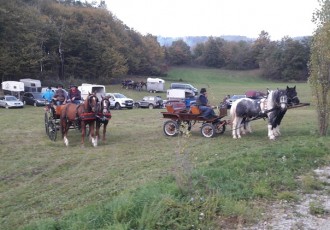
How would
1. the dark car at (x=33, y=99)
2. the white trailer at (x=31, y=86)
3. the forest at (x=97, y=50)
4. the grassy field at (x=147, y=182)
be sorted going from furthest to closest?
the forest at (x=97, y=50) → the white trailer at (x=31, y=86) → the dark car at (x=33, y=99) → the grassy field at (x=147, y=182)

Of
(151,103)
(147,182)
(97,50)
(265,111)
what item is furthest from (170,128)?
(97,50)

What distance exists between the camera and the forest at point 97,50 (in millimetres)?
55031

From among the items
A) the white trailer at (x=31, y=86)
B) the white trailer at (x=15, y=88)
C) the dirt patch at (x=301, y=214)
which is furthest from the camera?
the white trailer at (x=31, y=86)

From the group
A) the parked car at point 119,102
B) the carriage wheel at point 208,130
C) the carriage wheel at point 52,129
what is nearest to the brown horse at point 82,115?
the carriage wheel at point 52,129

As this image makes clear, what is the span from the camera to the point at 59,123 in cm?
1540

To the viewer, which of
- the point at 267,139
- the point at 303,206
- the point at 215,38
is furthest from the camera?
the point at 215,38

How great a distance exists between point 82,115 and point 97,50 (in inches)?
2221

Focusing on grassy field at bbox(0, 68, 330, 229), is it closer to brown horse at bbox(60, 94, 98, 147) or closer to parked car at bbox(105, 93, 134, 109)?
brown horse at bbox(60, 94, 98, 147)

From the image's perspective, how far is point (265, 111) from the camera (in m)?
13.7

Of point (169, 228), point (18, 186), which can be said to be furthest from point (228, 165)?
point (18, 186)

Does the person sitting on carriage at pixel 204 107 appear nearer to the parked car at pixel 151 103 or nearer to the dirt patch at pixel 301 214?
the dirt patch at pixel 301 214

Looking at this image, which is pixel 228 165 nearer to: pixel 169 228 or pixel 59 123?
pixel 169 228

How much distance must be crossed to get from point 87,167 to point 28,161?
2.10 m

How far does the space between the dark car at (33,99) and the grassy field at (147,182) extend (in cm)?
2560
